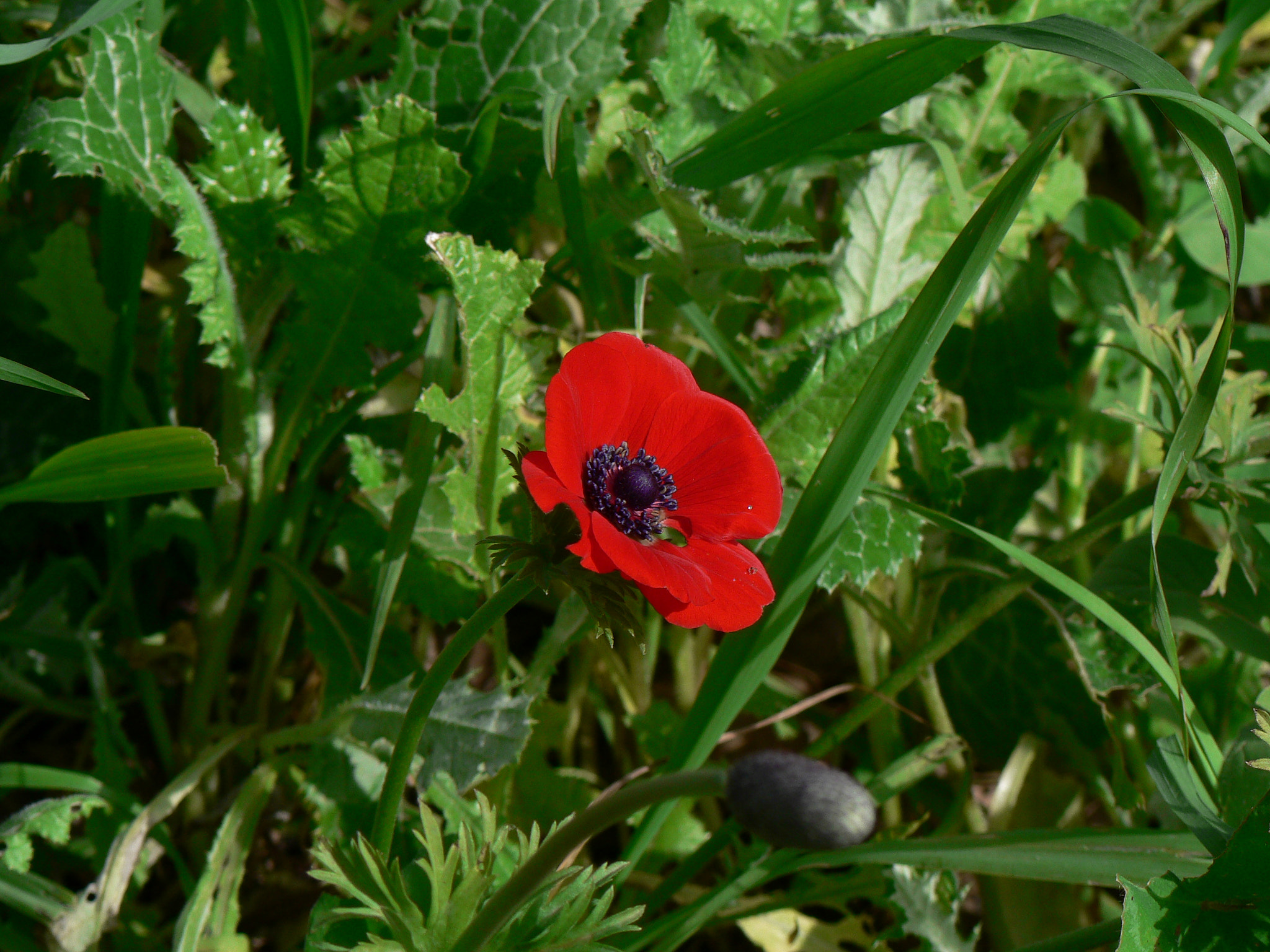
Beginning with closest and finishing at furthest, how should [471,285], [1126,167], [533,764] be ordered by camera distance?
[471,285]
[533,764]
[1126,167]

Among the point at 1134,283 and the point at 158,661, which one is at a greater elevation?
the point at 1134,283

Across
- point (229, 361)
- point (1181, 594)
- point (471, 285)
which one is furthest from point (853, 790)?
point (229, 361)

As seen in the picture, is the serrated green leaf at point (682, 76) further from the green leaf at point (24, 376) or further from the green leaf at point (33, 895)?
the green leaf at point (33, 895)

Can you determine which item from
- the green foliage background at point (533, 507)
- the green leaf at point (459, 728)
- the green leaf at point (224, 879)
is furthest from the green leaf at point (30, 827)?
the green leaf at point (459, 728)

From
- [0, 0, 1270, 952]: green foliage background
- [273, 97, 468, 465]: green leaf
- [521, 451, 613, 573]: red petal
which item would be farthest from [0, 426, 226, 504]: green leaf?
[521, 451, 613, 573]: red petal

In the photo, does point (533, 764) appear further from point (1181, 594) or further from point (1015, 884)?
point (1181, 594)

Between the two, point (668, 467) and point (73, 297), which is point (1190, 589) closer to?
point (668, 467)
